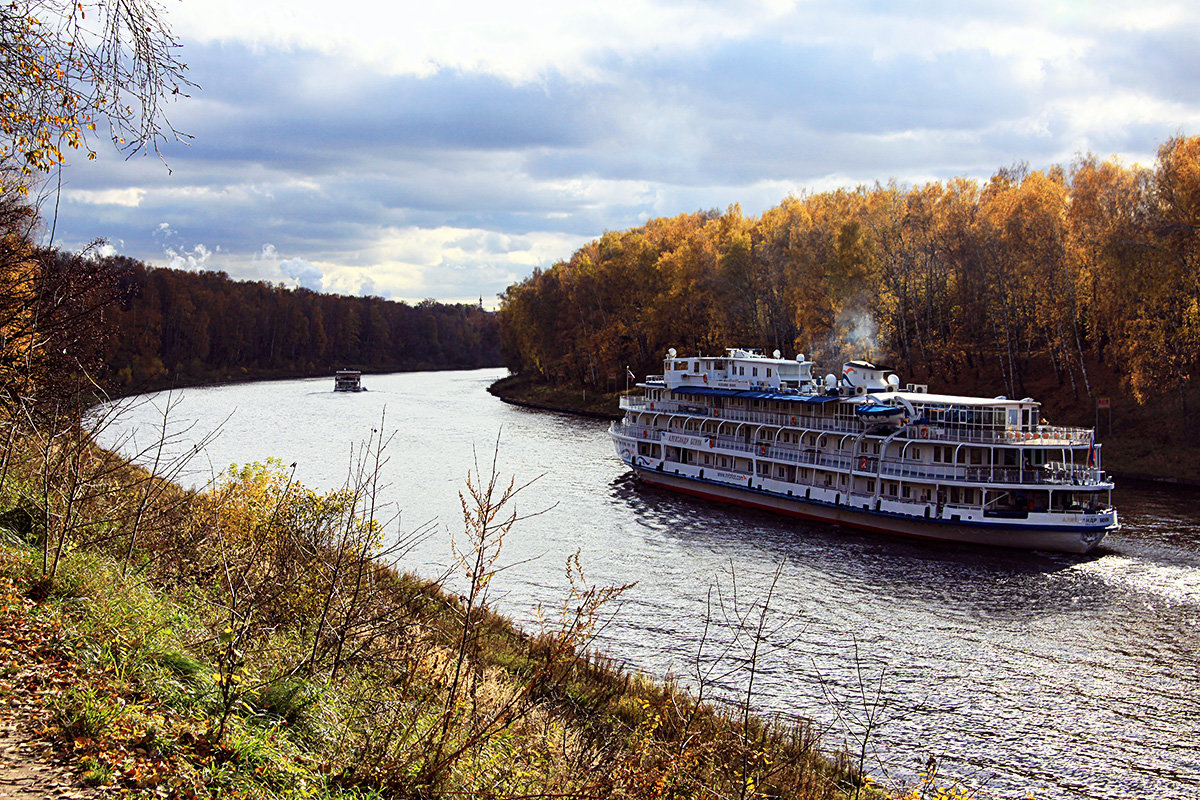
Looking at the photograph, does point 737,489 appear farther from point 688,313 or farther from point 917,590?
point 688,313

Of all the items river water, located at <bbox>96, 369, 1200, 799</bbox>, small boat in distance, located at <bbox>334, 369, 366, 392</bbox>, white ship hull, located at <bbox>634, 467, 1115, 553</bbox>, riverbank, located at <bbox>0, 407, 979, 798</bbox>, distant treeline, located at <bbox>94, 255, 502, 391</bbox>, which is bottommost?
river water, located at <bbox>96, 369, 1200, 799</bbox>

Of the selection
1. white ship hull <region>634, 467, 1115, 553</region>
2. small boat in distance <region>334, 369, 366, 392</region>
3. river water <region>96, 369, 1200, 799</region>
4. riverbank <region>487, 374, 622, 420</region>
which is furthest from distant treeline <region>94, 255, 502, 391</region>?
white ship hull <region>634, 467, 1115, 553</region>

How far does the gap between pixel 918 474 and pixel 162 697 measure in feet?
130

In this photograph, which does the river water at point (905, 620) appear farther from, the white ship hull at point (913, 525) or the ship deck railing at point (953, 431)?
the ship deck railing at point (953, 431)

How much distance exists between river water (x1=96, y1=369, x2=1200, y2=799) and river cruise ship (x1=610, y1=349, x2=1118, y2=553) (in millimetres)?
1556

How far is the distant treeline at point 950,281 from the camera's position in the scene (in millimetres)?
54156

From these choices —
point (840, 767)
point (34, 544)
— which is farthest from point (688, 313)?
point (34, 544)

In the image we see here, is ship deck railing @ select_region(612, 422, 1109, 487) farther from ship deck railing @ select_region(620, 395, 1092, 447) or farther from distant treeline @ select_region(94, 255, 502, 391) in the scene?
distant treeline @ select_region(94, 255, 502, 391)

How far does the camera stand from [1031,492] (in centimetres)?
3991

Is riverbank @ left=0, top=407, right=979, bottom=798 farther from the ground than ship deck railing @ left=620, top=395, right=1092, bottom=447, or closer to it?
closer to it

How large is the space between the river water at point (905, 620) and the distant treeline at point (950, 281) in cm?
1574

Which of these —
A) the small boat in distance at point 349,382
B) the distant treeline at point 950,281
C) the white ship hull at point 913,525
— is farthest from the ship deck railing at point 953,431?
the small boat in distance at point 349,382

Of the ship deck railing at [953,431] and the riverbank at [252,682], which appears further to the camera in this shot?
the ship deck railing at [953,431]

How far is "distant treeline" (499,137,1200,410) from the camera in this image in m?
54.2
